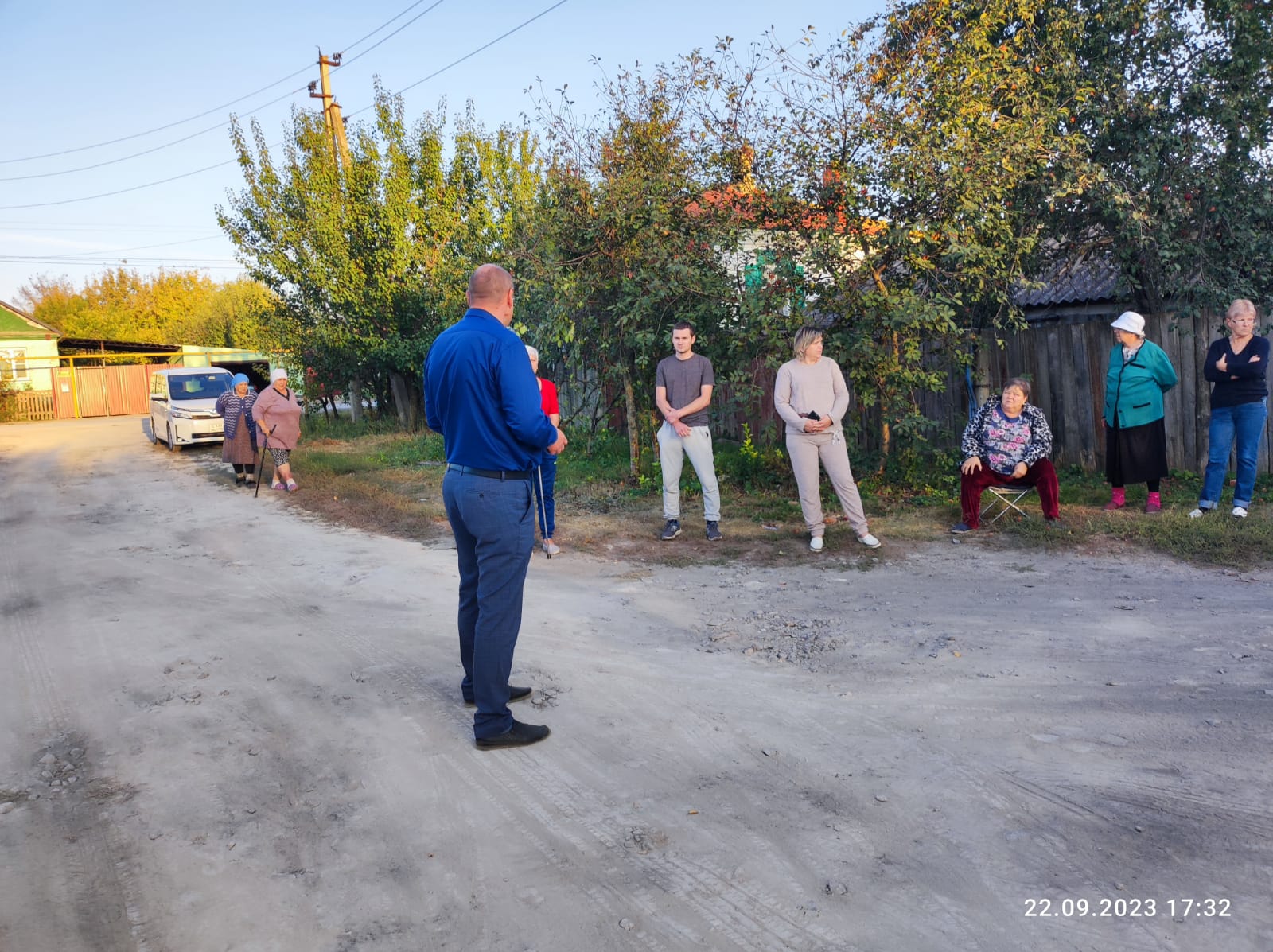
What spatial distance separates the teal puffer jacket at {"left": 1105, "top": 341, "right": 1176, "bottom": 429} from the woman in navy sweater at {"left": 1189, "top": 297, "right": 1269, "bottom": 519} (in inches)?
14.3

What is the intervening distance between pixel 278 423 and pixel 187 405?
7456mm

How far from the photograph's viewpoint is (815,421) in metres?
7.69

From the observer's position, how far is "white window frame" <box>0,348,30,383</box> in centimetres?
3519

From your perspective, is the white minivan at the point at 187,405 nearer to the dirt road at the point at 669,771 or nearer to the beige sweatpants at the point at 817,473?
the dirt road at the point at 669,771

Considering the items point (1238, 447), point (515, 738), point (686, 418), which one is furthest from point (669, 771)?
point (1238, 447)

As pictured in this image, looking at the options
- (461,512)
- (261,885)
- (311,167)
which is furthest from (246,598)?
(311,167)

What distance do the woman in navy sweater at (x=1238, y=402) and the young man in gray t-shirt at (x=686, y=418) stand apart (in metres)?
4.03

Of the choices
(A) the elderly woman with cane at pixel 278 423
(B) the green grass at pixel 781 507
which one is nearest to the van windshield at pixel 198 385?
(B) the green grass at pixel 781 507

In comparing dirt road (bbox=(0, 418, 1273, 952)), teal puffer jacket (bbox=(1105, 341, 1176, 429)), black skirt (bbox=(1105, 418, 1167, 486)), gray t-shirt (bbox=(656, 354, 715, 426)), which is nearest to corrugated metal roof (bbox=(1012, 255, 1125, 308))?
teal puffer jacket (bbox=(1105, 341, 1176, 429))

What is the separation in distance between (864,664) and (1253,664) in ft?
6.27

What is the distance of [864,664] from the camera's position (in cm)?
496

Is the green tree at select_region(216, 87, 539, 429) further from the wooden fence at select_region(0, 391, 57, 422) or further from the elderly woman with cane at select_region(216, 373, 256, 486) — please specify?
the wooden fence at select_region(0, 391, 57, 422)

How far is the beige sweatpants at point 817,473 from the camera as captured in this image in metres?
7.77

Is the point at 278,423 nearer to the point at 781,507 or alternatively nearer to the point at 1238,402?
the point at 781,507
